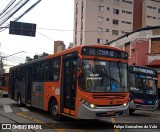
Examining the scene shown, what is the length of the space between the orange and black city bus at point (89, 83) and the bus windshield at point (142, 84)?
6125mm

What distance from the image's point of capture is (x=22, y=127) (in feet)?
44.0

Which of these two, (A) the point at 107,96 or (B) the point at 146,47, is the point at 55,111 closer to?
(A) the point at 107,96

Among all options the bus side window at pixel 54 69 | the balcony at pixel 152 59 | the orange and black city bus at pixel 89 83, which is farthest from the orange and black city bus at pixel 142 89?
the balcony at pixel 152 59

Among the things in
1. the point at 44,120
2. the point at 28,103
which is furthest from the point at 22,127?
the point at 28,103

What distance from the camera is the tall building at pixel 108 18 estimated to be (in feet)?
239

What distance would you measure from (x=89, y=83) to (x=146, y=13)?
7099cm

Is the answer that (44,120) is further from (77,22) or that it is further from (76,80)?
(77,22)

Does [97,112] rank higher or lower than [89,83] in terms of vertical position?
lower

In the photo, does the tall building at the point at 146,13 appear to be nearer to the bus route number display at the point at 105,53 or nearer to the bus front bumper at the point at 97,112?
the bus route number display at the point at 105,53

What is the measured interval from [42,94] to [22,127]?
4.49 metres

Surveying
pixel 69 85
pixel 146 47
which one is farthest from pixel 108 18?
pixel 69 85

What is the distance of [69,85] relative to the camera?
14.3 meters

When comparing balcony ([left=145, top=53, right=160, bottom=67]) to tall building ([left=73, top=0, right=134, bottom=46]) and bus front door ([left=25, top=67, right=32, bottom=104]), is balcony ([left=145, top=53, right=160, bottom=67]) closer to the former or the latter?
bus front door ([left=25, top=67, right=32, bottom=104])

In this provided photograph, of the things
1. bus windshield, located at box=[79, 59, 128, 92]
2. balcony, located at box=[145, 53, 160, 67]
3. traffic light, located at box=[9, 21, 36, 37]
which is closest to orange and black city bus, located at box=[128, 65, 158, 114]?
bus windshield, located at box=[79, 59, 128, 92]
